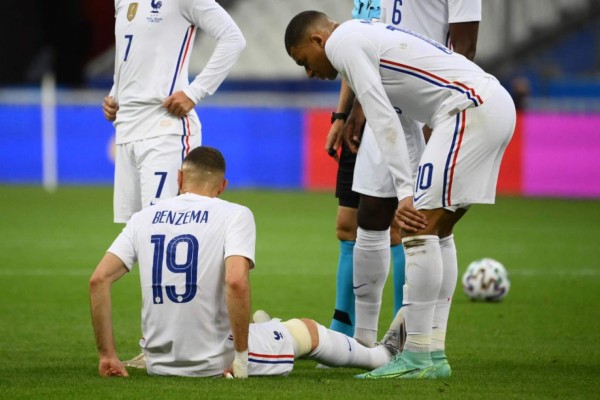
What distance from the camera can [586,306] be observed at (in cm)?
883

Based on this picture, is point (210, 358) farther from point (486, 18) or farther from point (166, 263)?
point (486, 18)

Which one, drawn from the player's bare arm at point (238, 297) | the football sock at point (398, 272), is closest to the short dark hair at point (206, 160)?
the player's bare arm at point (238, 297)

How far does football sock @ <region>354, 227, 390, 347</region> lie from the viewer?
6.66 m

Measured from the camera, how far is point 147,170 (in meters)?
6.76

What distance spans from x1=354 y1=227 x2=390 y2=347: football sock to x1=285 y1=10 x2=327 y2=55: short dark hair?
50.1 inches

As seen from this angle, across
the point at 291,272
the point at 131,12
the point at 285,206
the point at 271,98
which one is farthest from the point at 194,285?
the point at 271,98

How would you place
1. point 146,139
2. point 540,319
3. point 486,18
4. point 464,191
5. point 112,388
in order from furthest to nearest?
point 486,18
point 540,319
point 146,139
point 464,191
point 112,388

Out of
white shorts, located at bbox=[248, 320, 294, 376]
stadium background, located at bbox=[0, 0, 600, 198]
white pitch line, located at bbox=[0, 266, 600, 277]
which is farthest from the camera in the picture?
stadium background, located at bbox=[0, 0, 600, 198]

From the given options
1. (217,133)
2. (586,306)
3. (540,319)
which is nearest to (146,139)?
Answer: (540,319)

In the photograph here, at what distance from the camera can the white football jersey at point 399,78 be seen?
5.64 meters

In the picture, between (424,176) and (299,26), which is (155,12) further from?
(424,176)

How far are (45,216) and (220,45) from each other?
9.39 metres

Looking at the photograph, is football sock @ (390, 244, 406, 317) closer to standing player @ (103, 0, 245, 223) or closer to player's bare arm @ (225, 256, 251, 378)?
standing player @ (103, 0, 245, 223)

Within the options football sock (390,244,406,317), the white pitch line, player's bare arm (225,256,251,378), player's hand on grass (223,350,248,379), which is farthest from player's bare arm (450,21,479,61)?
the white pitch line
